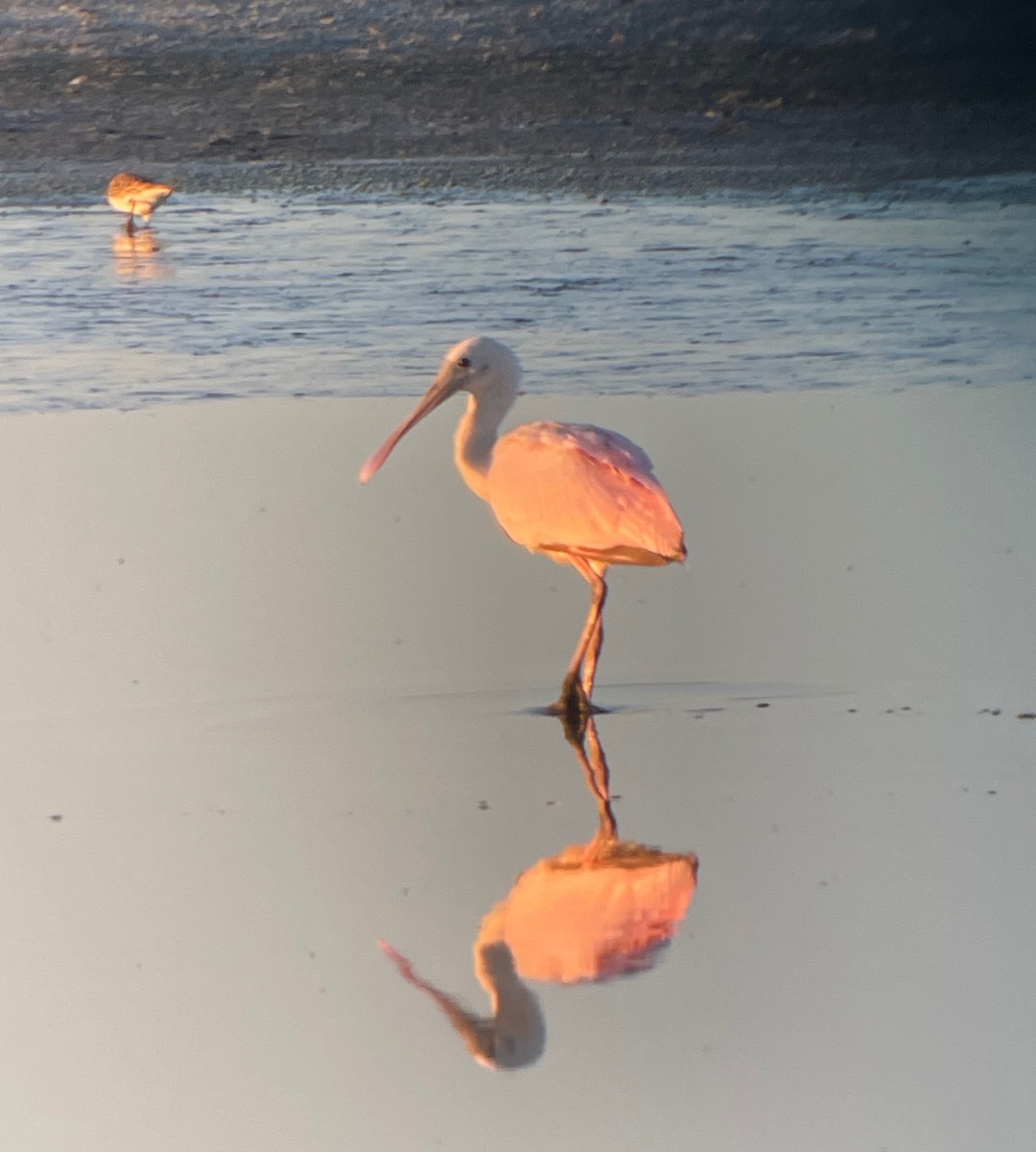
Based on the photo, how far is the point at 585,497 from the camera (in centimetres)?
350

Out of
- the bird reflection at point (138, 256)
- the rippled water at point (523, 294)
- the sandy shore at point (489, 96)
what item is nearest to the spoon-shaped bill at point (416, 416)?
the rippled water at point (523, 294)

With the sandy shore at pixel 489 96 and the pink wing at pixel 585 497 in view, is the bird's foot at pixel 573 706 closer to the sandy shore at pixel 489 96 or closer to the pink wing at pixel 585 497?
the pink wing at pixel 585 497

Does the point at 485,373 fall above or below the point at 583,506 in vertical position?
above

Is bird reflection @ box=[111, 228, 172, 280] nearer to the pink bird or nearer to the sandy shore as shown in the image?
the sandy shore

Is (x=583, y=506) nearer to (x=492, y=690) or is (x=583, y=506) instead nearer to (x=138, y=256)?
(x=492, y=690)

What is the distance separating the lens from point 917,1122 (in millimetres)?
2150

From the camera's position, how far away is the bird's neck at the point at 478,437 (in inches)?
151

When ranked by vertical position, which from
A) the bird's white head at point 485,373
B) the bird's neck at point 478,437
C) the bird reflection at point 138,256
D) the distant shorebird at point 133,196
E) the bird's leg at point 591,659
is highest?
the bird's white head at point 485,373

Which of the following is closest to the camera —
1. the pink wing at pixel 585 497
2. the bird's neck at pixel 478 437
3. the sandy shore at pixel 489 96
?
the pink wing at pixel 585 497

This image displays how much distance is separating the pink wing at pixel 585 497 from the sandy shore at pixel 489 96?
3.43 meters

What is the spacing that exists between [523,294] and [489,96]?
149 centimetres

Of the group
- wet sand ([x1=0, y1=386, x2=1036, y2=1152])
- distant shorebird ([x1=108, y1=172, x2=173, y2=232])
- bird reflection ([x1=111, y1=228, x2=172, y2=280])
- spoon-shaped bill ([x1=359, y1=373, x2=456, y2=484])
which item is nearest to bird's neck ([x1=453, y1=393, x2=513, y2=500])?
spoon-shaped bill ([x1=359, y1=373, x2=456, y2=484])

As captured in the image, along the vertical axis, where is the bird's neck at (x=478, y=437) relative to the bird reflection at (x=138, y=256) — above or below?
above

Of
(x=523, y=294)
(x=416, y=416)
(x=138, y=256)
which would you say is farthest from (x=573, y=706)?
(x=138, y=256)
